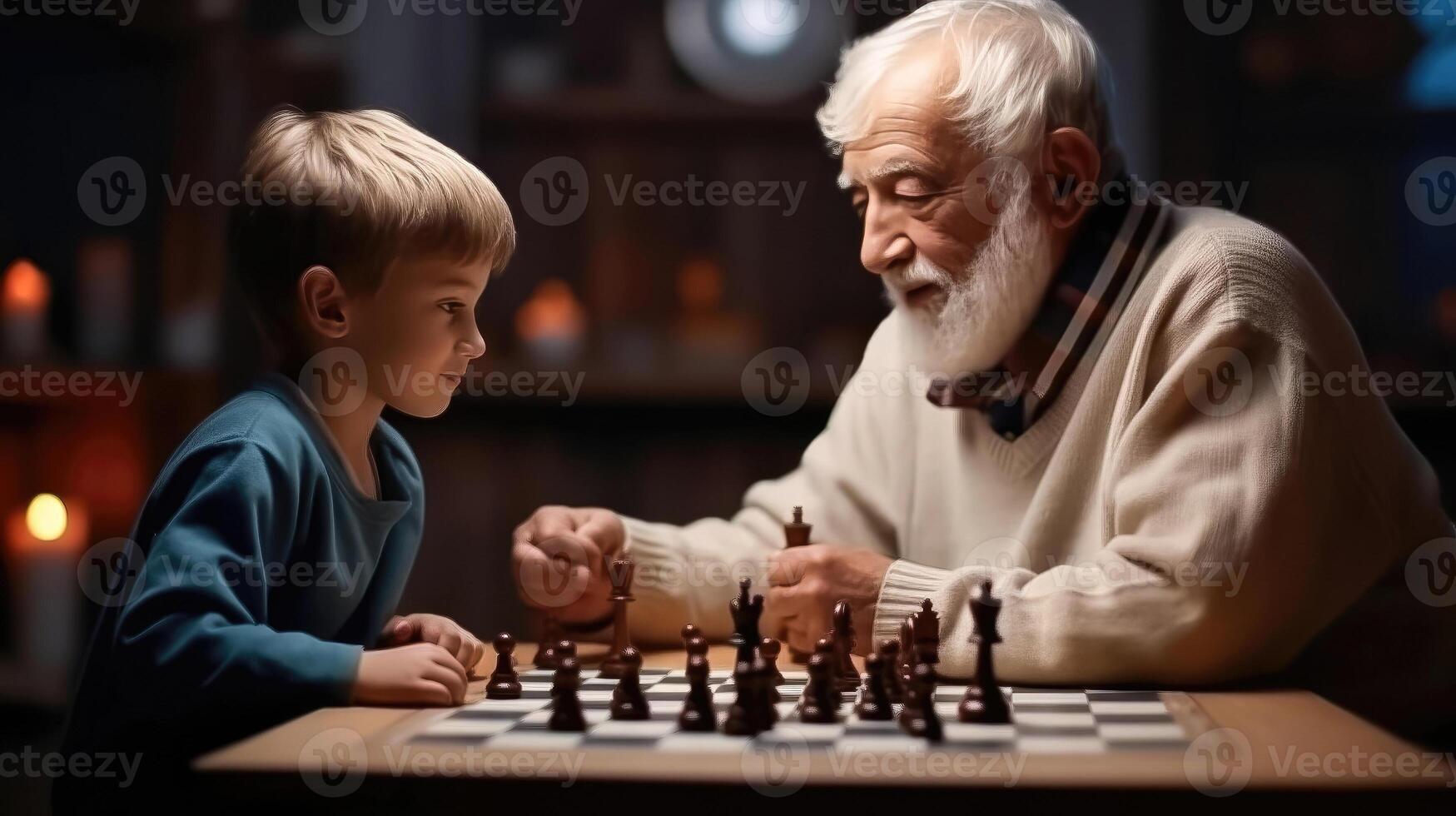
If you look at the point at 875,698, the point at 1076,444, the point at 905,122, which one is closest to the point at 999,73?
the point at 905,122

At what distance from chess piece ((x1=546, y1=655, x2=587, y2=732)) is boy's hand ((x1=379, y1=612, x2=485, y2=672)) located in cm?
31

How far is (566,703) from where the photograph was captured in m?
1.16

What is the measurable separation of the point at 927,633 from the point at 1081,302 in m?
0.60

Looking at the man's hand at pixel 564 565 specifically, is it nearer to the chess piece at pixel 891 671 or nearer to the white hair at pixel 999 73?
the chess piece at pixel 891 671

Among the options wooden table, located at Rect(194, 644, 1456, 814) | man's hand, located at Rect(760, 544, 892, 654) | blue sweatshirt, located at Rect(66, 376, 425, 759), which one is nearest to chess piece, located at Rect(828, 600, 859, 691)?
man's hand, located at Rect(760, 544, 892, 654)

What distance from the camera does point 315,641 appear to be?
4.01 feet

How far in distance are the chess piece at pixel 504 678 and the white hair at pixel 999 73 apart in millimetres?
820

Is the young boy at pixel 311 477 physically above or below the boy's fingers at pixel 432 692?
above

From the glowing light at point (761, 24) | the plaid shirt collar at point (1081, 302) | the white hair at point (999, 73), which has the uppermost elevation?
the glowing light at point (761, 24)

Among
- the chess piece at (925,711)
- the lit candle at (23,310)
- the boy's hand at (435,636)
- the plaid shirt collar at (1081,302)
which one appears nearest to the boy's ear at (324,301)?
the boy's hand at (435,636)

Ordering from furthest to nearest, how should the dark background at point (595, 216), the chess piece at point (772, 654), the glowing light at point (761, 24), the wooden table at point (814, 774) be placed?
the glowing light at point (761, 24)
the dark background at point (595, 216)
the chess piece at point (772, 654)
the wooden table at point (814, 774)

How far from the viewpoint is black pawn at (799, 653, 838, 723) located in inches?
47.1

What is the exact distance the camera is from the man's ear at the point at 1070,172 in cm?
174

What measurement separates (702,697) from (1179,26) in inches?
77.0
